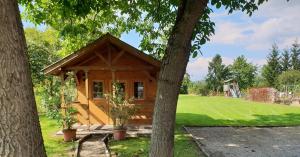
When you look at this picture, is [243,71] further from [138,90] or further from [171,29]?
[171,29]

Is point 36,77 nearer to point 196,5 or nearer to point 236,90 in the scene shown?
point 196,5

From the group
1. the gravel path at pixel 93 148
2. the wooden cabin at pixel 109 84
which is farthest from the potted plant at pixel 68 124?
the wooden cabin at pixel 109 84

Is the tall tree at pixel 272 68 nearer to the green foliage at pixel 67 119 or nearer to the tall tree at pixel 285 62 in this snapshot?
the tall tree at pixel 285 62

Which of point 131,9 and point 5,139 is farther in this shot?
point 131,9

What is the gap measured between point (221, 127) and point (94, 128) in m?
6.08

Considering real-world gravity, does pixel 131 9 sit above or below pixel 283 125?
above

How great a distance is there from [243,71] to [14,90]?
→ 7001 centimetres

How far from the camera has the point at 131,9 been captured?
37.8 feet

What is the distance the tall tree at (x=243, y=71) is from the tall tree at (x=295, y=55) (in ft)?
26.2

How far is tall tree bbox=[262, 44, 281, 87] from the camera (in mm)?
62253

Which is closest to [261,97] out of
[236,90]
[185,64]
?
[236,90]

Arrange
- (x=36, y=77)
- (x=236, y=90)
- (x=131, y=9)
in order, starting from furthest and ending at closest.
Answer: (x=236, y=90) < (x=36, y=77) < (x=131, y=9)

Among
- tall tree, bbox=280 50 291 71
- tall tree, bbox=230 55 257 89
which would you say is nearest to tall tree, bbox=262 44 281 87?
tall tree, bbox=280 50 291 71

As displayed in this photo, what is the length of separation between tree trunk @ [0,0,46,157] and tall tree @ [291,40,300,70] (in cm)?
7260
